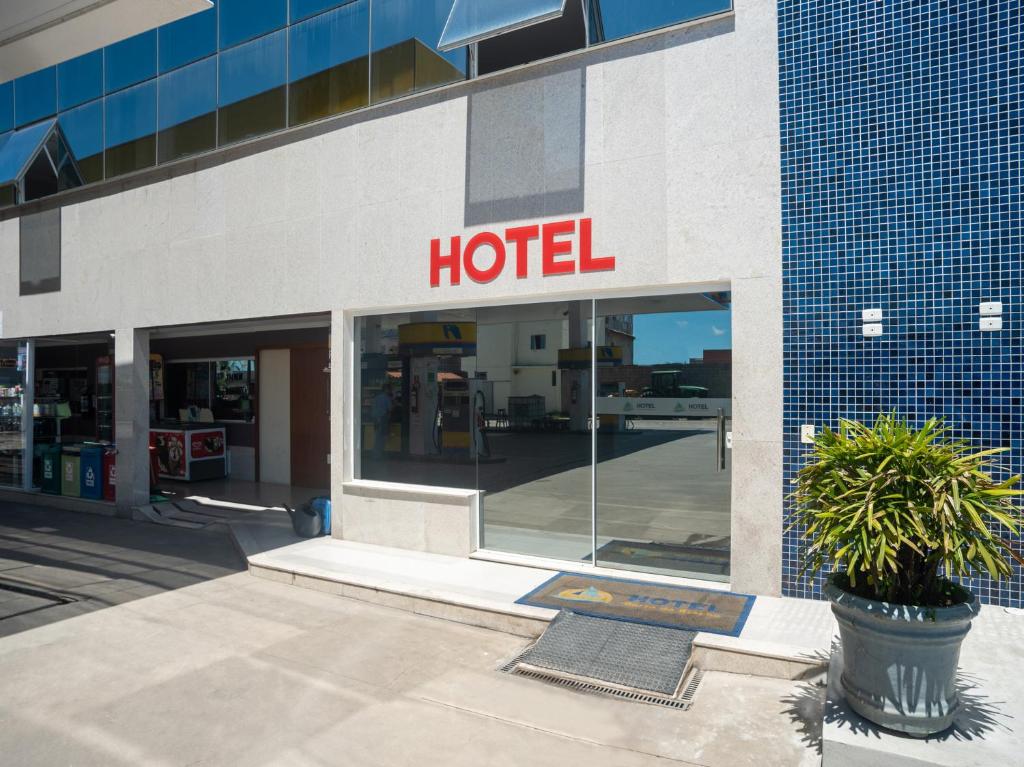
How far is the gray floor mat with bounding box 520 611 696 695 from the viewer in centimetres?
460

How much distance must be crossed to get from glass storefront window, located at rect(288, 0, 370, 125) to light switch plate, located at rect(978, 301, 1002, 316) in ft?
21.3

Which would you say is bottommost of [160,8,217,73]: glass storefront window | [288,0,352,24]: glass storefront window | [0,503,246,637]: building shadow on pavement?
[0,503,246,637]: building shadow on pavement

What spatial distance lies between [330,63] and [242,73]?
5.41 feet

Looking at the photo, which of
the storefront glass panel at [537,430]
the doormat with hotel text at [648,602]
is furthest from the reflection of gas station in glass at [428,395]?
the doormat with hotel text at [648,602]

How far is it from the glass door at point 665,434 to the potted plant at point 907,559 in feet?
8.09

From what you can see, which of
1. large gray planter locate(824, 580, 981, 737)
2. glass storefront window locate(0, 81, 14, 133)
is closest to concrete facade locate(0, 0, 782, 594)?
large gray planter locate(824, 580, 981, 737)

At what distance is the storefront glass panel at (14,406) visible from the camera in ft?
41.4

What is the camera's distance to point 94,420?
17234mm

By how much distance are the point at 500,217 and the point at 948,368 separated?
4.20 meters

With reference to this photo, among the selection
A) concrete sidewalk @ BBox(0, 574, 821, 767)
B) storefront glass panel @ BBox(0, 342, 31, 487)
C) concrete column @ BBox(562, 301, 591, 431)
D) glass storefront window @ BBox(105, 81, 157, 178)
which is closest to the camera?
concrete sidewalk @ BBox(0, 574, 821, 767)

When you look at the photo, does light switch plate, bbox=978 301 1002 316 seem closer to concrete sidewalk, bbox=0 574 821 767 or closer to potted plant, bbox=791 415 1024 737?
potted plant, bbox=791 415 1024 737

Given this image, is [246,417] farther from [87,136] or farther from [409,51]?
[409,51]

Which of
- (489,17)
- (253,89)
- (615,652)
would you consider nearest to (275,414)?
(253,89)

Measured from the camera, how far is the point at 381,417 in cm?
844
